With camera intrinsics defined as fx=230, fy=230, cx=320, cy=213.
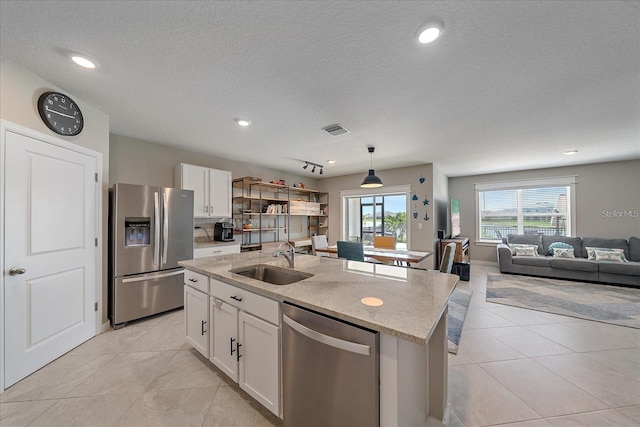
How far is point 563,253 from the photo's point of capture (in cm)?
490

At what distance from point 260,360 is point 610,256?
22.0ft

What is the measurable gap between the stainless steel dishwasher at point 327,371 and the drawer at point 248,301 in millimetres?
110

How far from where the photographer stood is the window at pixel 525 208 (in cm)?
549

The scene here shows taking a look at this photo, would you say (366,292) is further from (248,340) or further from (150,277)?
(150,277)

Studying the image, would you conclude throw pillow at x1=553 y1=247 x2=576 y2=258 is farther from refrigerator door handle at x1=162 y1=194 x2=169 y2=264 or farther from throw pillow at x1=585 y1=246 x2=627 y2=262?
refrigerator door handle at x1=162 y1=194 x2=169 y2=264

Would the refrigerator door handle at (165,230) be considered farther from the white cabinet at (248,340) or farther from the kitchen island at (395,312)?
the white cabinet at (248,340)

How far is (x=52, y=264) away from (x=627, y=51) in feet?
16.3

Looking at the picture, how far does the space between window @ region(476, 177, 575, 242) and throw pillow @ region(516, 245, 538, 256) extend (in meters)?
0.92

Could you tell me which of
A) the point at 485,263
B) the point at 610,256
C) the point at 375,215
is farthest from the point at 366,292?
the point at 485,263

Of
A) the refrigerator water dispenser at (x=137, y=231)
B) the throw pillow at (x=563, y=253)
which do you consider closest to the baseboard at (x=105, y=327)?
the refrigerator water dispenser at (x=137, y=231)

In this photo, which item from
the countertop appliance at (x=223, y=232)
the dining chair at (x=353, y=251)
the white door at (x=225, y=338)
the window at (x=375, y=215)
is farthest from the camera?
the window at (x=375, y=215)

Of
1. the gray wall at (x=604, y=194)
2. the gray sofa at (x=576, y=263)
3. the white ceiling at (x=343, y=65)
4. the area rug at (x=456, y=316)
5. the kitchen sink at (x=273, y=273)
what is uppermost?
the white ceiling at (x=343, y=65)

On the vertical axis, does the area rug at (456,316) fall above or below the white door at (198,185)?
below

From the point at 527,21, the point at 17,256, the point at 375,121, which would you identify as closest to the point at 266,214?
the point at 375,121
